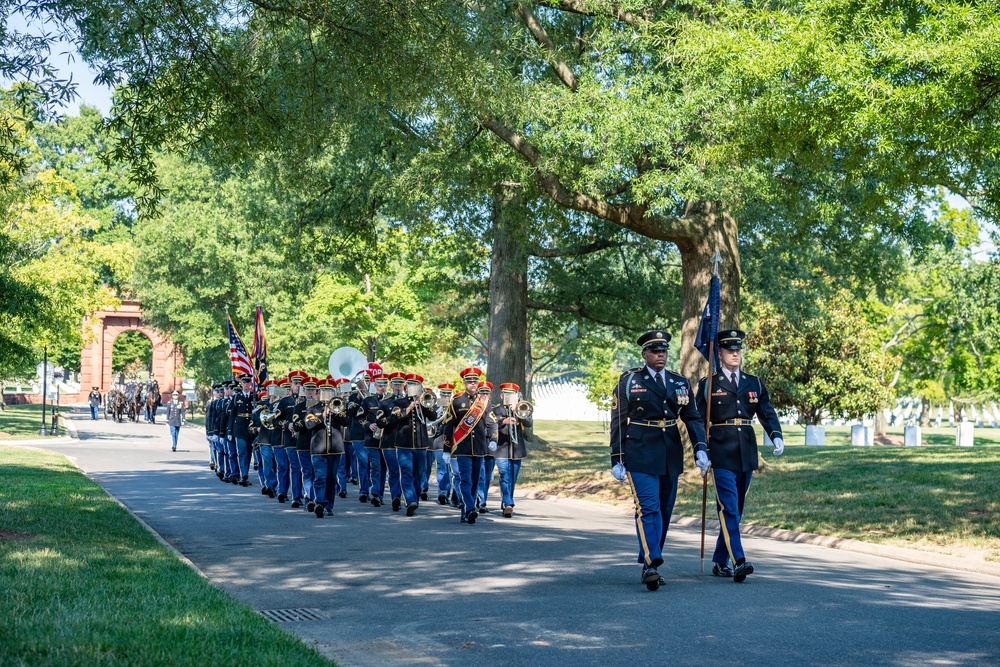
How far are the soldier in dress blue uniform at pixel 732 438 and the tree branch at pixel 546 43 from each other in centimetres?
1077

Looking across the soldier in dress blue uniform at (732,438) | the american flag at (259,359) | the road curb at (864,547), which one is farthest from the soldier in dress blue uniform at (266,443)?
the soldier in dress blue uniform at (732,438)

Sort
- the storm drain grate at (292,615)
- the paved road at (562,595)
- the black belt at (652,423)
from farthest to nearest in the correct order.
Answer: the black belt at (652,423), the storm drain grate at (292,615), the paved road at (562,595)

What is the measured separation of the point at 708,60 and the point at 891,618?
8.66 m

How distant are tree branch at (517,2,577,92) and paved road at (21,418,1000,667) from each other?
28.4 ft

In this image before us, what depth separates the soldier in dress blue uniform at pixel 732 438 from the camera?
388 inches

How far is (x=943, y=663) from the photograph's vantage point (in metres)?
6.62

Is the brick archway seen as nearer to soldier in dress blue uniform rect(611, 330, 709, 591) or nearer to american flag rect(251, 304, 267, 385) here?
american flag rect(251, 304, 267, 385)

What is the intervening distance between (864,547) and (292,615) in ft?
24.2

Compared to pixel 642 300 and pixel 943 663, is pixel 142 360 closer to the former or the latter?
pixel 642 300

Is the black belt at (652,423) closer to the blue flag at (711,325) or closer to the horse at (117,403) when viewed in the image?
the blue flag at (711,325)

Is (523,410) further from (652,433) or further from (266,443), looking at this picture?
(652,433)

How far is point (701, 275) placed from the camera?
2072 centimetres

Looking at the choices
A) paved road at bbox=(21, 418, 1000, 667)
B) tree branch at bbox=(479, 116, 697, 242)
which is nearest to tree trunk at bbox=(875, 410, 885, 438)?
tree branch at bbox=(479, 116, 697, 242)

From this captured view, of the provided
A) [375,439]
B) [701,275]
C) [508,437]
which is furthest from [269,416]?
[701,275]
